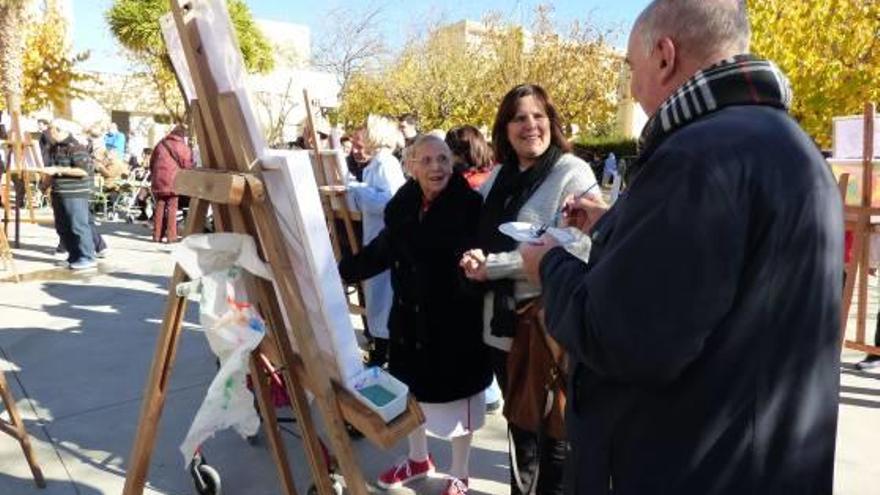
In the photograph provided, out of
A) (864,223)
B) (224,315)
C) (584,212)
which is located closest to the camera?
(224,315)

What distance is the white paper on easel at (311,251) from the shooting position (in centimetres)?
166

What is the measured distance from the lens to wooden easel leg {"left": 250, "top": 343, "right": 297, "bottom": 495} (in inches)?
82.4

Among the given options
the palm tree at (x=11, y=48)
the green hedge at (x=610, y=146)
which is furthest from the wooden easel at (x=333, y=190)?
the green hedge at (x=610, y=146)

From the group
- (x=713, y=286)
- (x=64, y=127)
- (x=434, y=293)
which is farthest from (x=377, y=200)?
(x=64, y=127)

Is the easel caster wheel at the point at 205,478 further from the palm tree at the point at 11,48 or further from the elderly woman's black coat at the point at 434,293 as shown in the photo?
the palm tree at the point at 11,48

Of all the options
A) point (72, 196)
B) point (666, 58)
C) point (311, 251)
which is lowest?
point (72, 196)

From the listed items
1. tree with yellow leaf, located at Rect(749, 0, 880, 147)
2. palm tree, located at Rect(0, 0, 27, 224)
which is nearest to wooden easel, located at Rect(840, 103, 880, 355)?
tree with yellow leaf, located at Rect(749, 0, 880, 147)

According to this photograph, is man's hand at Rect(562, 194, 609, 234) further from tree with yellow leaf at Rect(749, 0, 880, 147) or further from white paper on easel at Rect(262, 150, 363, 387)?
tree with yellow leaf at Rect(749, 0, 880, 147)

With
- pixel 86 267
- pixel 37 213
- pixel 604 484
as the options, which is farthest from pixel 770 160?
pixel 37 213

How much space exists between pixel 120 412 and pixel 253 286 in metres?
2.51

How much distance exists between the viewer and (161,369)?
1.98 meters

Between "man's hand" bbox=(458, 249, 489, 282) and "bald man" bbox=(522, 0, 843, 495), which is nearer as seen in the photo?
"bald man" bbox=(522, 0, 843, 495)

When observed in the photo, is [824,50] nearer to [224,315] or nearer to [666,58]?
[666,58]

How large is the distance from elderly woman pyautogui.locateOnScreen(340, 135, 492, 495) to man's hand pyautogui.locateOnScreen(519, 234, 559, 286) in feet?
3.68
